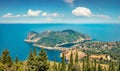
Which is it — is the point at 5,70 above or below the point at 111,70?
above

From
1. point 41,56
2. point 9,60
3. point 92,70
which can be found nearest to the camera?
point 41,56

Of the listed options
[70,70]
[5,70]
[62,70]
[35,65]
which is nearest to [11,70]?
[5,70]

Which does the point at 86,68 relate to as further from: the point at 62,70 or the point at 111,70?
the point at 62,70

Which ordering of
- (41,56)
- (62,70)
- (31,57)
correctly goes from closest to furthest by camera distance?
1. (41,56)
2. (31,57)
3. (62,70)

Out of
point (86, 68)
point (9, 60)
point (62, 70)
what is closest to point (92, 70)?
point (86, 68)

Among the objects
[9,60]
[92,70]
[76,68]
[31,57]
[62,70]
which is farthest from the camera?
[76,68]

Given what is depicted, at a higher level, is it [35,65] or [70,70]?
[35,65]

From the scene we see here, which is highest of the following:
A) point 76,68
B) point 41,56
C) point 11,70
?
point 41,56

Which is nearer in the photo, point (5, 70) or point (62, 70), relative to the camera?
point (5, 70)

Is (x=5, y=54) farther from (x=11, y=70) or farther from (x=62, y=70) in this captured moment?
(x=62, y=70)
